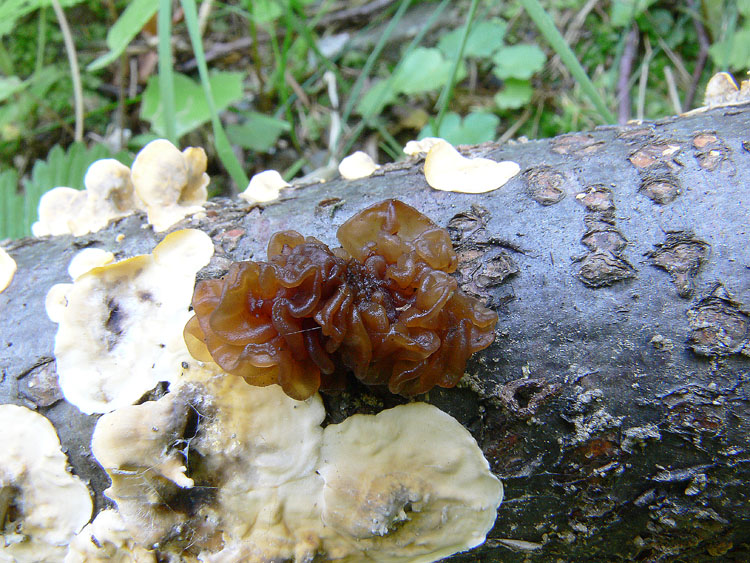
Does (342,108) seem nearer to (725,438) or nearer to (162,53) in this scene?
(162,53)

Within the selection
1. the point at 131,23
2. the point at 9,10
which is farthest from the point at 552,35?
the point at 9,10

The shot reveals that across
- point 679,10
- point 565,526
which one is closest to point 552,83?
point 679,10

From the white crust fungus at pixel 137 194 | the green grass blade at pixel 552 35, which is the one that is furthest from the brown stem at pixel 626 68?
the white crust fungus at pixel 137 194

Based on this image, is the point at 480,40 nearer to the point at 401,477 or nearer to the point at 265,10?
the point at 265,10

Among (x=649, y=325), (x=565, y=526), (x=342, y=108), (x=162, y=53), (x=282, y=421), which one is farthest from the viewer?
(x=342, y=108)

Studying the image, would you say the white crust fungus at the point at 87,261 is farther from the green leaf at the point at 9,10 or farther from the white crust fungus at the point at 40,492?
the green leaf at the point at 9,10

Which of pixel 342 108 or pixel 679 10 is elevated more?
pixel 679 10

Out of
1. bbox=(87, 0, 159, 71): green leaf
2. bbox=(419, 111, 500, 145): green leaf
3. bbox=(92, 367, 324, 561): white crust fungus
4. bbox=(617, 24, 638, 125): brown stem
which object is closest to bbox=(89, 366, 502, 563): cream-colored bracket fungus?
bbox=(92, 367, 324, 561): white crust fungus

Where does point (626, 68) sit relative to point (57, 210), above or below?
below
